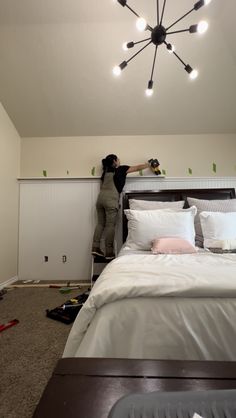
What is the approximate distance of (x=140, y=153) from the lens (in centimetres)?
327

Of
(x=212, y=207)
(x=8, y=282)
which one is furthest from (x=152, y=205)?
(x=8, y=282)

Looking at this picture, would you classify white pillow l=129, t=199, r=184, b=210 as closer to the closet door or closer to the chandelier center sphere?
the closet door

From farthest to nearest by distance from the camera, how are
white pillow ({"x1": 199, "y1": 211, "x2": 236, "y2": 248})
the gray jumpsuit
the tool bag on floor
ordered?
the gray jumpsuit → white pillow ({"x1": 199, "y1": 211, "x2": 236, "y2": 248}) → the tool bag on floor

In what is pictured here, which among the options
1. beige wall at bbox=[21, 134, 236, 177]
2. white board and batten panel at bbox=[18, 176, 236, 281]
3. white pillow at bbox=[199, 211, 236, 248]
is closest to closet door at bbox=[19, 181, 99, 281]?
white board and batten panel at bbox=[18, 176, 236, 281]

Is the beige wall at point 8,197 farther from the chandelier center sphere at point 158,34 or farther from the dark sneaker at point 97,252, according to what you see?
the chandelier center sphere at point 158,34

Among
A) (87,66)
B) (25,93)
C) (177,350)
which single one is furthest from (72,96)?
(177,350)

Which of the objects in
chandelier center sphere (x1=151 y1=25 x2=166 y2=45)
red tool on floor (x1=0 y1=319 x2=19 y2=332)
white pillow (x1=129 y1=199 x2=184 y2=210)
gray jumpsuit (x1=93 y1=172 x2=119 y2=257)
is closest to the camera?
chandelier center sphere (x1=151 y1=25 x2=166 y2=45)

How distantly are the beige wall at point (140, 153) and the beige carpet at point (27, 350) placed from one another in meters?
1.79

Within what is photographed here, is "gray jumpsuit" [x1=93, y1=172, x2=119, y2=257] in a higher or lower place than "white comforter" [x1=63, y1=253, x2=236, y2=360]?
higher

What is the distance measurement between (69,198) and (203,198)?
1814 millimetres

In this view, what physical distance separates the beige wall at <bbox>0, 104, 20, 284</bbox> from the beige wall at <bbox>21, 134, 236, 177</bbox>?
27cm

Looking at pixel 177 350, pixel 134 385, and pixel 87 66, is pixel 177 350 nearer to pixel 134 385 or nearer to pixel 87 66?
pixel 134 385

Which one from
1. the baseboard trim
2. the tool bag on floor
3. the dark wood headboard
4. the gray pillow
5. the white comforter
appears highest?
the dark wood headboard

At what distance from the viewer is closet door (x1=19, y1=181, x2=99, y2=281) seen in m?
3.13
